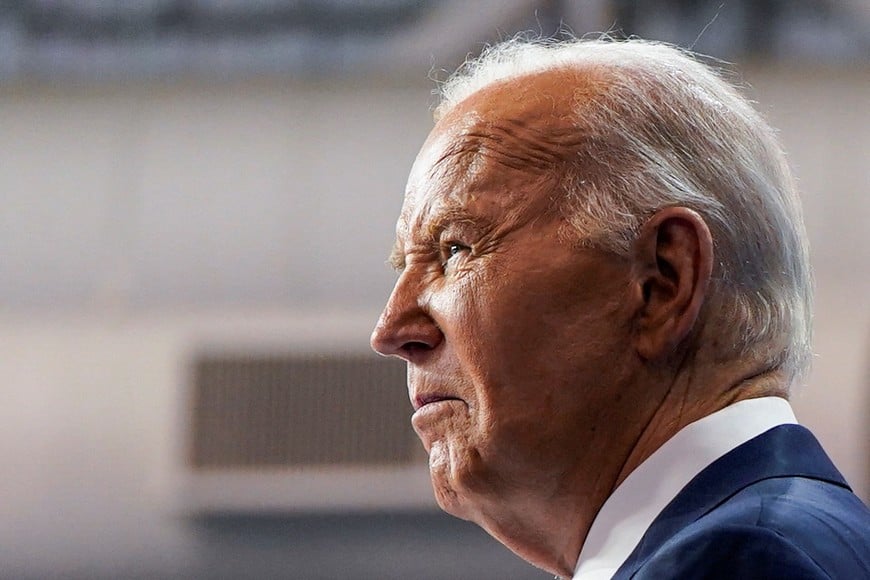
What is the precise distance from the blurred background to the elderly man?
6.23ft

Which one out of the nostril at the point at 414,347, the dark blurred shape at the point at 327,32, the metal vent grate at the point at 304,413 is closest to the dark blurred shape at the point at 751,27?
the dark blurred shape at the point at 327,32

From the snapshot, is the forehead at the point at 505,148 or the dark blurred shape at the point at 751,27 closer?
the forehead at the point at 505,148

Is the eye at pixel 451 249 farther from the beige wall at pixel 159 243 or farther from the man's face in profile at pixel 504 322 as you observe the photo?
the beige wall at pixel 159 243

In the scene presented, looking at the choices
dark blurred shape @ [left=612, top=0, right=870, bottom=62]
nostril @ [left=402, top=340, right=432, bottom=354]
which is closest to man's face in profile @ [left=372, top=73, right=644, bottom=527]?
nostril @ [left=402, top=340, right=432, bottom=354]

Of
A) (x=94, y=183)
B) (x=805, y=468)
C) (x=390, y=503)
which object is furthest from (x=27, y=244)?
(x=805, y=468)

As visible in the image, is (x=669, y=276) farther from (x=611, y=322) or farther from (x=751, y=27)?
(x=751, y=27)

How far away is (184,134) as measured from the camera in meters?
3.05

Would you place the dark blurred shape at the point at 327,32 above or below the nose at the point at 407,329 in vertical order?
above

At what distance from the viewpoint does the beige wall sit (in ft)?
9.70

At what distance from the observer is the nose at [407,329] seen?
3.17 feet

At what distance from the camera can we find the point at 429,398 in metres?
0.97

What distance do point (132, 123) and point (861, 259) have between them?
6.24 ft

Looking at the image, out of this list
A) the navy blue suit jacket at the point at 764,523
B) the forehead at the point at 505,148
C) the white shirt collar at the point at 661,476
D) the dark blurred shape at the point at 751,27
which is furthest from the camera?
the dark blurred shape at the point at 751,27

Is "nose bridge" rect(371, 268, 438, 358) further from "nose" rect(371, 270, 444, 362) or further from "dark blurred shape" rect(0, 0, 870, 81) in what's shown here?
"dark blurred shape" rect(0, 0, 870, 81)
